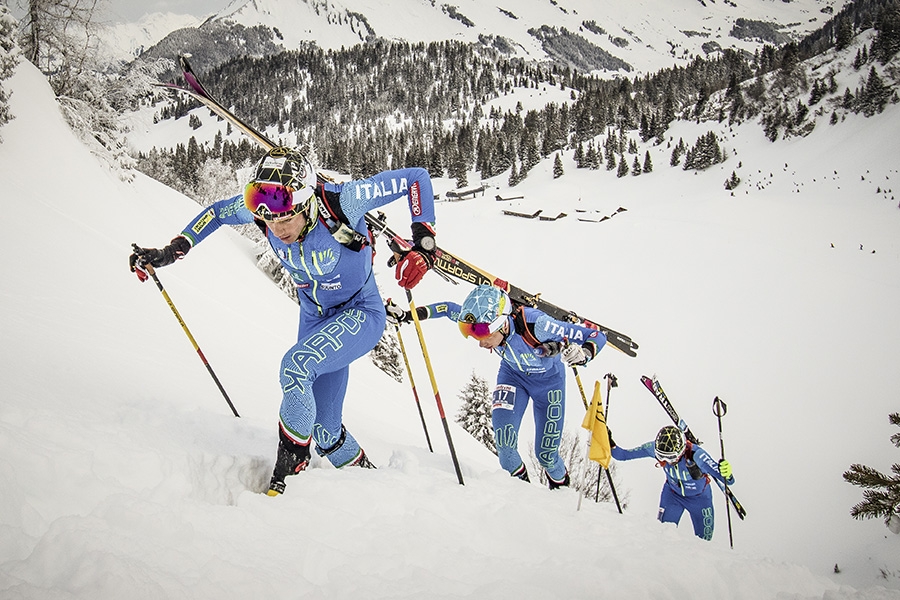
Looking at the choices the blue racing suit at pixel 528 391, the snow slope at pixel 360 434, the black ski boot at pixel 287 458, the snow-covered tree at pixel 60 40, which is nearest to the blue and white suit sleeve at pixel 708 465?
the snow slope at pixel 360 434

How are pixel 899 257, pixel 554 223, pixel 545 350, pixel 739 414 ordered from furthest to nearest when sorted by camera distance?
1. pixel 554 223
2. pixel 899 257
3. pixel 739 414
4. pixel 545 350

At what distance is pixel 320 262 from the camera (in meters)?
3.58

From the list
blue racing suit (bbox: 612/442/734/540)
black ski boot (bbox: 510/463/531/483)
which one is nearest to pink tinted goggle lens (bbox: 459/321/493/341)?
black ski boot (bbox: 510/463/531/483)

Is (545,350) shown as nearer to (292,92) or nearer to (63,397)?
(63,397)

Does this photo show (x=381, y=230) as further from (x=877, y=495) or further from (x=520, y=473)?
(x=877, y=495)

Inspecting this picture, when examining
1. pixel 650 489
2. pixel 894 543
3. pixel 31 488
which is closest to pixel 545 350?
pixel 31 488

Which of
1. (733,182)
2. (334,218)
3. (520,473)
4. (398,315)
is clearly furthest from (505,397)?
(733,182)

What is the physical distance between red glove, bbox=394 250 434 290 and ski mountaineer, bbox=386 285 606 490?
1445 mm

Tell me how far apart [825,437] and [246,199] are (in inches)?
726

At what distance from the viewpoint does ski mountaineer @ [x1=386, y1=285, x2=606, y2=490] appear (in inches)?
199

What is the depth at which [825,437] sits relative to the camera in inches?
578

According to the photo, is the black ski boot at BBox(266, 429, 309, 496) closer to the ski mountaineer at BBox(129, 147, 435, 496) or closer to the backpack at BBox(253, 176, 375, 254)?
the ski mountaineer at BBox(129, 147, 435, 496)

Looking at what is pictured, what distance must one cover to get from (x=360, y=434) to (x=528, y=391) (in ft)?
7.20

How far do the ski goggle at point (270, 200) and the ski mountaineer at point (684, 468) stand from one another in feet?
18.7
